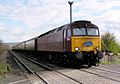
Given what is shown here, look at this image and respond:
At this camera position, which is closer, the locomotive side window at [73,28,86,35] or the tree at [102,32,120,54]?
the locomotive side window at [73,28,86,35]

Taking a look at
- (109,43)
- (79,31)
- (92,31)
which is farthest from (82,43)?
(109,43)

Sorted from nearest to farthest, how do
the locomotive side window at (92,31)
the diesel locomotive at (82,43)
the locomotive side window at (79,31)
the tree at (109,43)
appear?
the diesel locomotive at (82,43) → the locomotive side window at (79,31) → the locomotive side window at (92,31) → the tree at (109,43)

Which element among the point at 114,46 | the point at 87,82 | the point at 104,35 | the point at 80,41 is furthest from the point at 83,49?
the point at 104,35

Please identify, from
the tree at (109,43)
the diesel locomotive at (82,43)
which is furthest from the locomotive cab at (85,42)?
the tree at (109,43)

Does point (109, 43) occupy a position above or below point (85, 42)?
above

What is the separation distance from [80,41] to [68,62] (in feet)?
7.04

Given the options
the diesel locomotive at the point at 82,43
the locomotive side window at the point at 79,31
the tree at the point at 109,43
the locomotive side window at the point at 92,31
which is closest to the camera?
the diesel locomotive at the point at 82,43

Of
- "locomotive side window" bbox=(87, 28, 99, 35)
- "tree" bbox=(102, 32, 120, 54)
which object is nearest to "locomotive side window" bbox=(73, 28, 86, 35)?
"locomotive side window" bbox=(87, 28, 99, 35)

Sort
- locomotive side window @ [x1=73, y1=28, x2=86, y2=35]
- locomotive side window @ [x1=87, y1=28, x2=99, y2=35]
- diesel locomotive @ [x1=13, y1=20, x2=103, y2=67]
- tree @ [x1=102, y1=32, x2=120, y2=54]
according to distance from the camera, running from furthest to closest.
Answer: tree @ [x1=102, y1=32, x2=120, y2=54] < locomotive side window @ [x1=87, y1=28, x2=99, y2=35] < locomotive side window @ [x1=73, y1=28, x2=86, y2=35] < diesel locomotive @ [x1=13, y1=20, x2=103, y2=67]

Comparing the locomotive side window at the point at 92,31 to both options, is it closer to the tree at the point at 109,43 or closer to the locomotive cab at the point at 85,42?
the locomotive cab at the point at 85,42

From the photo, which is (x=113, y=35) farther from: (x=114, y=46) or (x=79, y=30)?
(x=79, y=30)

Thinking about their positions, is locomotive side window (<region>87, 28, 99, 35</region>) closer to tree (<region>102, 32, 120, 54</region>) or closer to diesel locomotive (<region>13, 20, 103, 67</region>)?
diesel locomotive (<region>13, 20, 103, 67</region>)

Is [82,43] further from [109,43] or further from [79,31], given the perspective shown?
[109,43]

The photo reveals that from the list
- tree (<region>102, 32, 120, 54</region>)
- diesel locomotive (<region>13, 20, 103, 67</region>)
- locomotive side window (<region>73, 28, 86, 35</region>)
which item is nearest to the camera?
diesel locomotive (<region>13, 20, 103, 67</region>)
